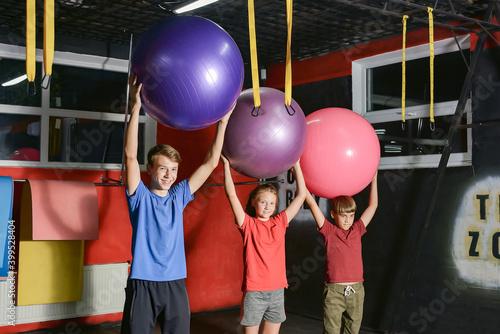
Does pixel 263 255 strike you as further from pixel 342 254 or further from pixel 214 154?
pixel 214 154

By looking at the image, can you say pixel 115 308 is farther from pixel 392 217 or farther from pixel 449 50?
pixel 449 50

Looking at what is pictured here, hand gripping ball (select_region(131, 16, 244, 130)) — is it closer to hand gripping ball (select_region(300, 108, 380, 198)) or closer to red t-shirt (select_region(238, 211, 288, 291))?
hand gripping ball (select_region(300, 108, 380, 198))

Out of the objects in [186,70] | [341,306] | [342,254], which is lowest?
[341,306]

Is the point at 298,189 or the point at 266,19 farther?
the point at 266,19

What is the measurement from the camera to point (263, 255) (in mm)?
2996

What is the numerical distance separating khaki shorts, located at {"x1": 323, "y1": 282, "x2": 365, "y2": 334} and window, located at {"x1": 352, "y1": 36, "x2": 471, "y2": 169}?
1.53 meters

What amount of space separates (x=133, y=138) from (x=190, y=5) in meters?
1.75

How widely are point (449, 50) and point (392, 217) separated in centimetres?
144

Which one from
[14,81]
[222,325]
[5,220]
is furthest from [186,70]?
[222,325]

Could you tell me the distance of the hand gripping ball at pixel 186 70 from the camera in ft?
7.31

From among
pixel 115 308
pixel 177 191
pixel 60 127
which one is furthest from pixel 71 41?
pixel 177 191

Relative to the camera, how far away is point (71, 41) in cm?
464

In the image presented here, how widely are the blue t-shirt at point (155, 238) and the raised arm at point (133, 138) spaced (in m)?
0.06

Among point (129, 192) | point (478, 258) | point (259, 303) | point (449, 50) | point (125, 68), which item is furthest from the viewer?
point (125, 68)
